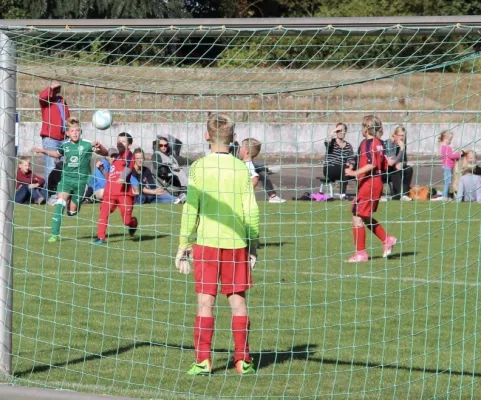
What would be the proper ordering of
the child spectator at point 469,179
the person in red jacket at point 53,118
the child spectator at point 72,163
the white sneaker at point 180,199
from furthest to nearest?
the white sneaker at point 180,199, the child spectator at point 469,179, the child spectator at point 72,163, the person in red jacket at point 53,118

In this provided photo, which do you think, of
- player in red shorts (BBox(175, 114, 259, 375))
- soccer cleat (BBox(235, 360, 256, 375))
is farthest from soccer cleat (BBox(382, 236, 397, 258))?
player in red shorts (BBox(175, 114, 259, 375))

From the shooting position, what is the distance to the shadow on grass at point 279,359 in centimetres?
727

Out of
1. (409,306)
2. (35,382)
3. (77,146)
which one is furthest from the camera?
(77,146)

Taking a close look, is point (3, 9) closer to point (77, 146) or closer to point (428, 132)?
point (428, 132)

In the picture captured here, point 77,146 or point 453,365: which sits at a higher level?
point 77,146

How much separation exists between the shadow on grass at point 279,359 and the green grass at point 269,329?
0.05 ft

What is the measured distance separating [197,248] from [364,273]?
508 cm

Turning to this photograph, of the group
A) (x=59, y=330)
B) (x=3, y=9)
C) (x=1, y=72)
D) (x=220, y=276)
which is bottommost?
(x=59, y=330)

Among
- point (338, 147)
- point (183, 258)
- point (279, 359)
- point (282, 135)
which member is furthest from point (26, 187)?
point (183, 258)

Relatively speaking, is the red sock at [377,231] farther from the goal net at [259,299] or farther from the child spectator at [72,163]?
the child spectator at [72,163]

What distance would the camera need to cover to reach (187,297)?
1040 centimetres

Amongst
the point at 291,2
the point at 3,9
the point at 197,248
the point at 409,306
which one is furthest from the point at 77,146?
the point at 291,2

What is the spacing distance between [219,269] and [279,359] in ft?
3.42

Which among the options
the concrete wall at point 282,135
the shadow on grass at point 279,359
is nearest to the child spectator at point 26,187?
→ the concrete wall at point 282,135
